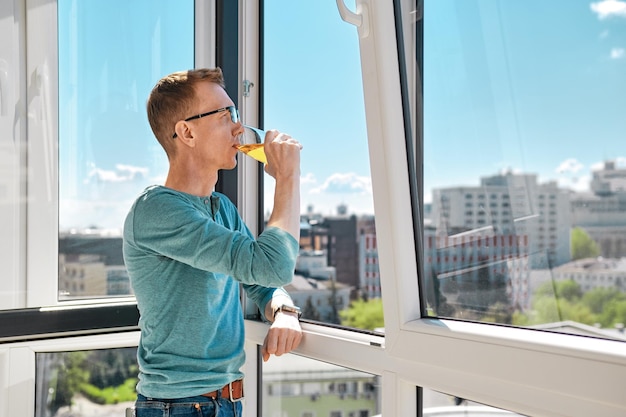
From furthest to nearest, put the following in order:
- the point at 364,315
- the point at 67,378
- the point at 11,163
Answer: the point at 67,378
the point at 11,163
the point at 364,315

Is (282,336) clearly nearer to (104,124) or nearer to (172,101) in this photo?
(172,101)

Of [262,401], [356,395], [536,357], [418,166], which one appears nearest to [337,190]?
[418,166]

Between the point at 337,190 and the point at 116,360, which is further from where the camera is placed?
the point at 116,360

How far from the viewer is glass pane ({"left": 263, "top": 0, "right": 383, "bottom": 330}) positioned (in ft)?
6.88

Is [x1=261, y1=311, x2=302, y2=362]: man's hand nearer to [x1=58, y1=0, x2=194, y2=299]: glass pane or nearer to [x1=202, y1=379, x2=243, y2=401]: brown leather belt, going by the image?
[x1=202, y1=379, x2=243, y2=401]: brown leather belt

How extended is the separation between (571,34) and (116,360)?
73.6 inches

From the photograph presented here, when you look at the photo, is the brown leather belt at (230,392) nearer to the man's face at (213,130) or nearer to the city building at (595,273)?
the man's face at (213,130)

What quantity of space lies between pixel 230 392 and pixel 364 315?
0.51 m

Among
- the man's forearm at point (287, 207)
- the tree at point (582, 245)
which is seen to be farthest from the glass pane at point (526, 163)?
the man's forearm at point (287, 207)

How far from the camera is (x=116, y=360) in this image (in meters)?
2.39

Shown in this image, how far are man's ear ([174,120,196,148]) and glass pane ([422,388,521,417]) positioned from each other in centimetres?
91

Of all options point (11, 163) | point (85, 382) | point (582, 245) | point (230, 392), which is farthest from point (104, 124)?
point (582, 245)

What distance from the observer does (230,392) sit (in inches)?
67.6

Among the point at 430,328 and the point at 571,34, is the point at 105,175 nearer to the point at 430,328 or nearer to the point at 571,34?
the point at 430,328
